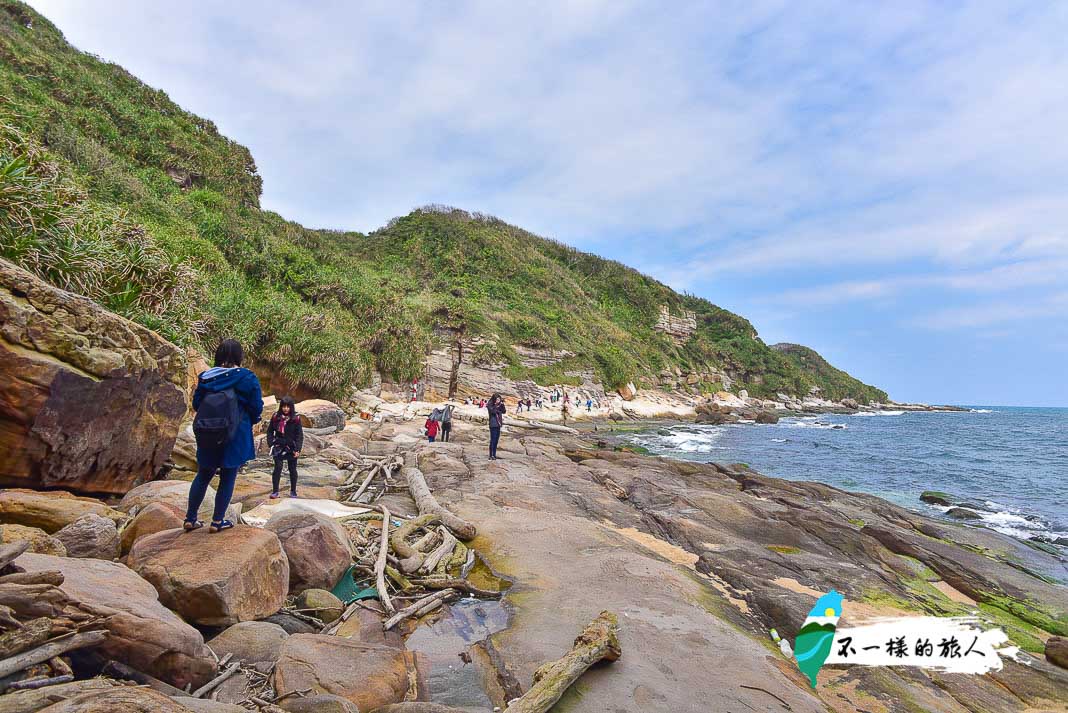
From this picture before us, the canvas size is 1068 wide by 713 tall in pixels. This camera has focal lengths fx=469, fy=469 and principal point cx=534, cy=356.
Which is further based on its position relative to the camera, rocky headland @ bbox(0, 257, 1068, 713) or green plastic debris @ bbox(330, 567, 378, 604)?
green plastic debris @ bbox(330, 567, 378, 604)

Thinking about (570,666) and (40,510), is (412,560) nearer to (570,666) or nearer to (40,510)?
(570,666)

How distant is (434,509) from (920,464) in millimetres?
28951

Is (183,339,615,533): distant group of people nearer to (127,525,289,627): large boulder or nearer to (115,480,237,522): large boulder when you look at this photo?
(127,525,289,627): large boulder

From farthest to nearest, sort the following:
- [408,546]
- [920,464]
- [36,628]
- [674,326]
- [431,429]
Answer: [674,326] → [920,464] → [431,429] → [408,546] → [36,628]

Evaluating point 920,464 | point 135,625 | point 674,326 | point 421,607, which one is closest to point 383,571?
point 421,607

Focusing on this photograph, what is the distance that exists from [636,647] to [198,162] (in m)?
33.1

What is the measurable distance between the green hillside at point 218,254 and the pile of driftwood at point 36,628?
650 cm

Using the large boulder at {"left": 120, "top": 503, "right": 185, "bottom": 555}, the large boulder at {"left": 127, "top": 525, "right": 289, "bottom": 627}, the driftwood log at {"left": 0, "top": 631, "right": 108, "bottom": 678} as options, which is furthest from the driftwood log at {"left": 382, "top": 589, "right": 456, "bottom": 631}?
the driftwood log at {"left": 0, "top": 631, "right": 108, "bottom": 678}

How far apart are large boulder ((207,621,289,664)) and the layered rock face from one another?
3.29m

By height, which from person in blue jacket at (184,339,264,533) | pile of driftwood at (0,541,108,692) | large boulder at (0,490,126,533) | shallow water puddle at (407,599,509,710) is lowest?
shallow water puddle at (407,599,509,710)

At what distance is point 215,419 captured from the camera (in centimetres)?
417

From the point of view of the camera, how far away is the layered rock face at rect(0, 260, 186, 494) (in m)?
4.81

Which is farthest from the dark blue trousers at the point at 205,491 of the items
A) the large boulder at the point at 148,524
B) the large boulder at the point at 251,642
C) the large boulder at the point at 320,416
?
the large boulder at the point at 320,416

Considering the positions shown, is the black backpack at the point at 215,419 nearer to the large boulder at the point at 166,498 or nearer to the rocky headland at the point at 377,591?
the rocky headland at the point at 377,591
